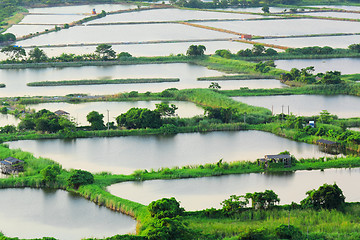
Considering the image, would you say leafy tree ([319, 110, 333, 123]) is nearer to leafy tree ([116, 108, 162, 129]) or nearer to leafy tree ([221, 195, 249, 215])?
leafy tree ([116, 108, 162, 129])

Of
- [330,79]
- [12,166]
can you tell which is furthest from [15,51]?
[12,166]

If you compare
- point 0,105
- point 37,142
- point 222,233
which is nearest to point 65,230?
point 222,233

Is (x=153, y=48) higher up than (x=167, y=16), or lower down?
lower down

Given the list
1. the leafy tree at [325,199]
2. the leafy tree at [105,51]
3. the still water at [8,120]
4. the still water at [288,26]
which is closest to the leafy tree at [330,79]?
the leafy tree at [105,51]

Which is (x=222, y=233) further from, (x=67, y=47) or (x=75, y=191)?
(x=67, y=47)

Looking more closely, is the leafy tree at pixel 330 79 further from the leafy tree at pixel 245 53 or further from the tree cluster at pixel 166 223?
the tree cluster at pixel 166 223

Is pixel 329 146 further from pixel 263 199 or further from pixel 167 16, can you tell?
pixel 167 16
